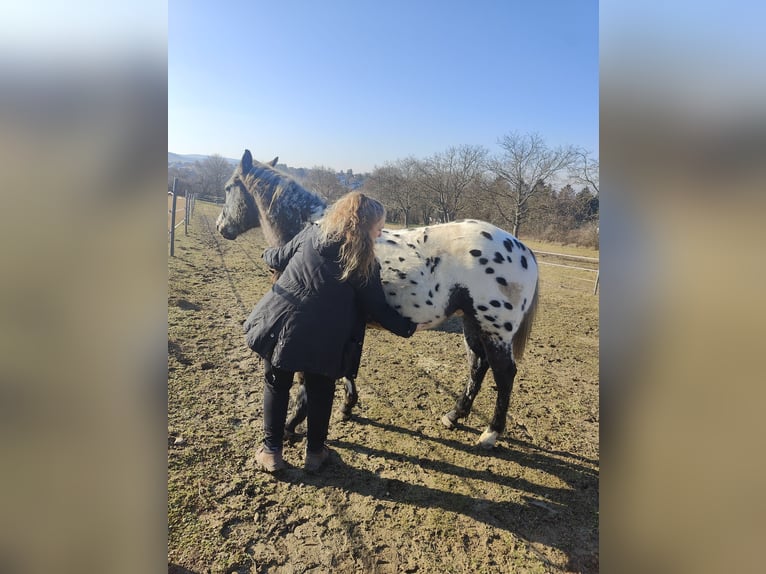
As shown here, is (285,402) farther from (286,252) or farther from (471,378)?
(471,378)

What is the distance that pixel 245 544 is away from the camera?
1.98 meters

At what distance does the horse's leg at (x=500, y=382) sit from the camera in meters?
2.84

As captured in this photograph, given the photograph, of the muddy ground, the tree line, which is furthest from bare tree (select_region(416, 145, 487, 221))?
the muddy ground

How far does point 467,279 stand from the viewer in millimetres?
2701

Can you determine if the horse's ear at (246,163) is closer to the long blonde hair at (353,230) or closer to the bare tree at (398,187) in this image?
the long blonde hair at (353,230)

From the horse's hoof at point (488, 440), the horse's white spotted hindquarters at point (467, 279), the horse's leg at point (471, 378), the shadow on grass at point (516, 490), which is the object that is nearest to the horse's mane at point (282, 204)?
the horse's white spotted hindquarters at point (467, 279)

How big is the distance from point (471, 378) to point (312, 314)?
178 centimetres

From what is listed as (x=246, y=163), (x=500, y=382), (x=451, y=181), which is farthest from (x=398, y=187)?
(x=500, y=382)

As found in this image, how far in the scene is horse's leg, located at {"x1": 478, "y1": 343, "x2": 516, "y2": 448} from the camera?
2.84 meters

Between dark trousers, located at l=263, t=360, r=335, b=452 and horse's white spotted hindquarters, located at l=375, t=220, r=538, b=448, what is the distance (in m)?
0.77
